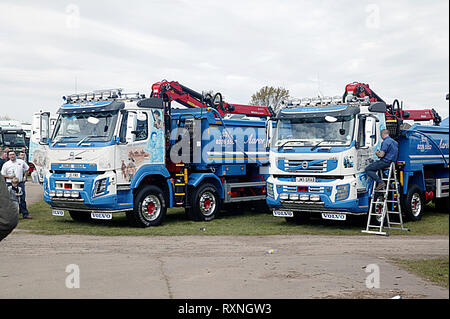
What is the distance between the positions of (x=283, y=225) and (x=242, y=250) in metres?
3.94

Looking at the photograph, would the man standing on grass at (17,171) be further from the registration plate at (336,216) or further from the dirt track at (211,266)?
the registration plate at (336,216)

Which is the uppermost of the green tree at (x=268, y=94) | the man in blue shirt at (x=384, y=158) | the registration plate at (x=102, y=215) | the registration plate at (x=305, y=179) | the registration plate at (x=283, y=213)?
the green tree at (x=268, y=94)

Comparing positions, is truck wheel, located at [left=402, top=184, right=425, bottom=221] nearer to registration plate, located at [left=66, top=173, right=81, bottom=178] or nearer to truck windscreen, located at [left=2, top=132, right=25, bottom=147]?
registration plate, located at [left=66, top=173, right=81, bottom=178]

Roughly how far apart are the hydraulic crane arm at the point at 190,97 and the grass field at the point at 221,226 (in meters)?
3.30

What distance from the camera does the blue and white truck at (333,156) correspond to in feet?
41.9

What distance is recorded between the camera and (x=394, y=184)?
13.6 m

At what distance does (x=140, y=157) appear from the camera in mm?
13422

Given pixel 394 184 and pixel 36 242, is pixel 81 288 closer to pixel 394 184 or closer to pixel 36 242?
pixel 36 242

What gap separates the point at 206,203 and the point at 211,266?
6.61 meters

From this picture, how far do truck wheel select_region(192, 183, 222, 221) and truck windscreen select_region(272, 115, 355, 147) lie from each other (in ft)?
8.37

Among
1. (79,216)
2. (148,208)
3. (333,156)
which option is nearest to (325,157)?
(333,156)

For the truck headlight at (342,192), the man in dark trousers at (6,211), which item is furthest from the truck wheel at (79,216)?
the man in dark trousers at (6,211)
